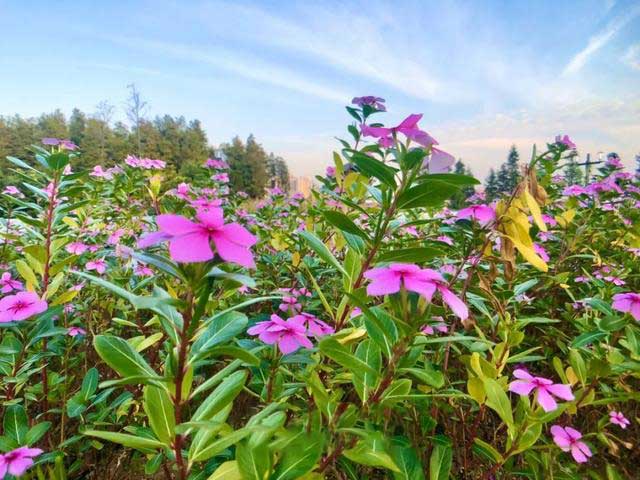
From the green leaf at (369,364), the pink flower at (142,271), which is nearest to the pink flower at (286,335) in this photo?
the green leaf at (369,364)

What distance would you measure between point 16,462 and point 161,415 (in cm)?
66

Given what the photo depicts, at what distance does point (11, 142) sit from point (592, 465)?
144ft

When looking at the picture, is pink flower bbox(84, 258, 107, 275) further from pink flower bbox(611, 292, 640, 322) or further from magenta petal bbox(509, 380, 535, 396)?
pink flower bbox(611, 292, 640, 322)

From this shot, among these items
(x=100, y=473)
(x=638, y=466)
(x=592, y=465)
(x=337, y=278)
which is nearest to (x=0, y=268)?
(x=100, y=473)

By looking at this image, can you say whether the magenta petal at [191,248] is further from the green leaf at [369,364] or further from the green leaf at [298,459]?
the green leaf at [369,364]

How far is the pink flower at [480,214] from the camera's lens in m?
1.03

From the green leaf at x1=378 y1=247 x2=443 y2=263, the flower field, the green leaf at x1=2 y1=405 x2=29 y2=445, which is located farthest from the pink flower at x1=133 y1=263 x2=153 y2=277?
the green leaf at x1=378 y1=247 x2=443 y2=263

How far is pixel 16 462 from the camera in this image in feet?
3.42

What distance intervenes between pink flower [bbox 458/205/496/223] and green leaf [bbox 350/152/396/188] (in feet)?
0.97

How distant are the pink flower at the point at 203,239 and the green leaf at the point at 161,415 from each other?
344 millimetres

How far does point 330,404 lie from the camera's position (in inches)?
34.2

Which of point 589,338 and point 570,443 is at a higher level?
point 589,338

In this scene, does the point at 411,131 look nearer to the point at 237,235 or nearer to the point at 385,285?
the point at 385,285

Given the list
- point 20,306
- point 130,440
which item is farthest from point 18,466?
point 130,440
